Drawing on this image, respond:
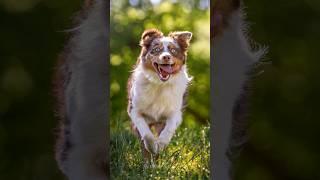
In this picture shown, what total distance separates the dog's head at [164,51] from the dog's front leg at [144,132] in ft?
1.24

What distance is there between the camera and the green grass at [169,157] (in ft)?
11.9

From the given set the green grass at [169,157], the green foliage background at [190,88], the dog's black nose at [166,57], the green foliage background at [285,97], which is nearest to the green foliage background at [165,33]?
the green foliage background at [190,88]

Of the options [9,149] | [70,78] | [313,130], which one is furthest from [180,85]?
[9,149]

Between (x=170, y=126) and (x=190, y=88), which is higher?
(x=190, y=88)

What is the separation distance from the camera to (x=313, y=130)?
367 centimetres

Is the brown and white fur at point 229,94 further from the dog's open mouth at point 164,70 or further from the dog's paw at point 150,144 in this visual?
the dog's paw at point 150,144

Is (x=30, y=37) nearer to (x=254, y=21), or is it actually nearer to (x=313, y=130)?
(x=254, y=21)

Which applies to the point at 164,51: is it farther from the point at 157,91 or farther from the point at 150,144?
the point at 150,144

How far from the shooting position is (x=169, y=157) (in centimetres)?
367

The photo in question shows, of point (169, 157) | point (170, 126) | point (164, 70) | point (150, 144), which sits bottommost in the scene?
point (169, 157)

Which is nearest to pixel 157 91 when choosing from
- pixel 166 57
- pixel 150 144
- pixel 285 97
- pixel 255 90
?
pixel 166 57

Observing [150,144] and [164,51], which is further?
[150,144]

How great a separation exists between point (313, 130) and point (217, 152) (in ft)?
2.65

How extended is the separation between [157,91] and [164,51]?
345 millimetres
